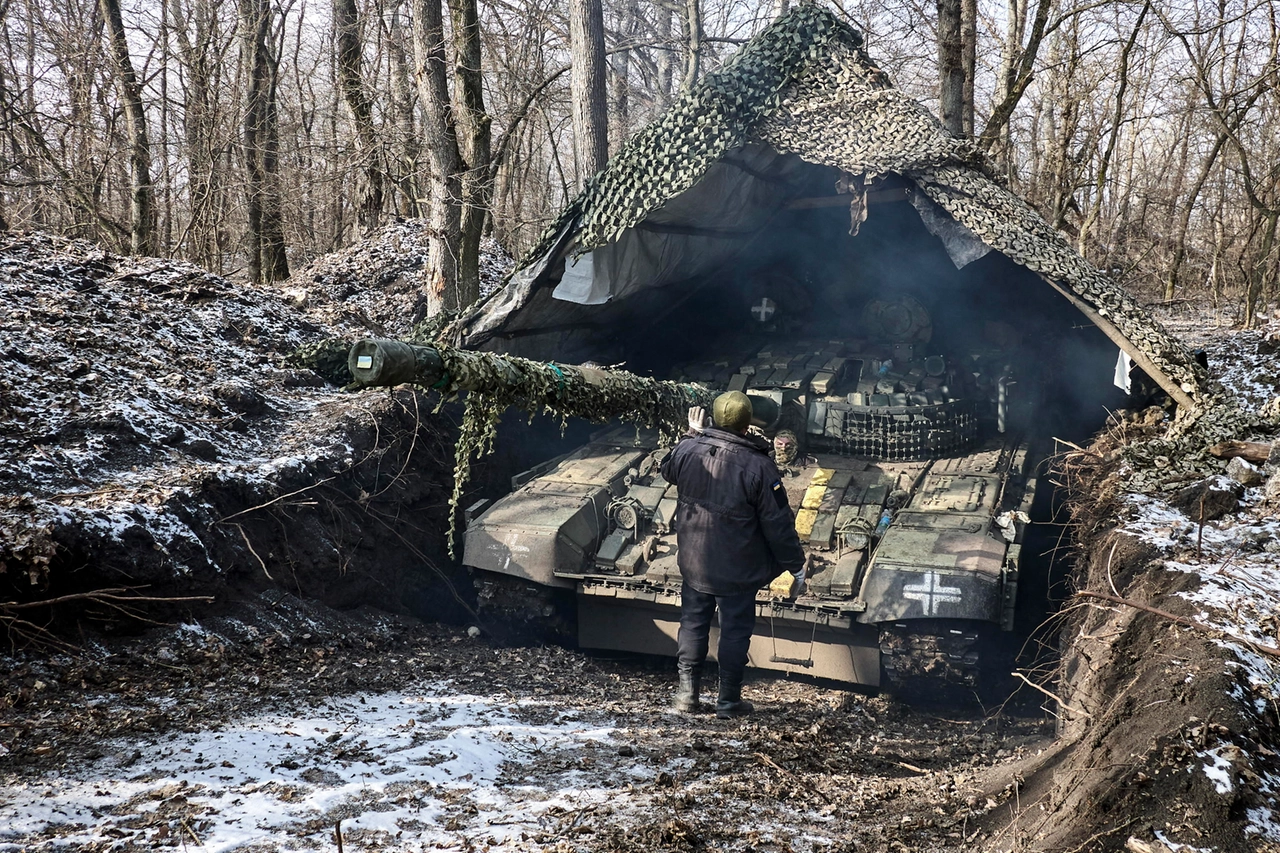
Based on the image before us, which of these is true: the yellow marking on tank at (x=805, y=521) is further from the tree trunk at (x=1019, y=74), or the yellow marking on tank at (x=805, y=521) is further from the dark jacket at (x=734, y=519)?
the tree trunk at (x=1019, y=74)

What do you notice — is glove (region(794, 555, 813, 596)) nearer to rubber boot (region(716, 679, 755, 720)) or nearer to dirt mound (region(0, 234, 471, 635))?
rubber boot (region(716, 679, 755, 720))

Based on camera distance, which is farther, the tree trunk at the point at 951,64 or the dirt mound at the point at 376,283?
the tree trunk at the point at 951,64

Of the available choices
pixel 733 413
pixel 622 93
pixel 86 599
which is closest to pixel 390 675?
pixel 86 599

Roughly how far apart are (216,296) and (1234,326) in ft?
47.3

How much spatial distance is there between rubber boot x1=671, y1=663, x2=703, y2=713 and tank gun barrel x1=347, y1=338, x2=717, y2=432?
1.75m

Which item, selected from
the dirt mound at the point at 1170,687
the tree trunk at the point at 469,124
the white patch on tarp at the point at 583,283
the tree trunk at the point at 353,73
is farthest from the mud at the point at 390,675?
the tree trunk at the point at 353,73

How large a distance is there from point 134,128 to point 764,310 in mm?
8934

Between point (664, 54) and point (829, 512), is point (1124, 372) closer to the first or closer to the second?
point (829, 512)

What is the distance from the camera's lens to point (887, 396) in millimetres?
8594

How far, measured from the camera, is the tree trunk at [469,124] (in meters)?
10.2

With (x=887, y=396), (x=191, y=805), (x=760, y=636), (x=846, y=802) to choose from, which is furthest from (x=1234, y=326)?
(x=191, y=805)

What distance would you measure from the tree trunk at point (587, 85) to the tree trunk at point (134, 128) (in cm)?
574

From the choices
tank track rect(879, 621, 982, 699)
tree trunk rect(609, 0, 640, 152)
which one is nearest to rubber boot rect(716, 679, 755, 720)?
tank track rect(879, 621, 982, 699)

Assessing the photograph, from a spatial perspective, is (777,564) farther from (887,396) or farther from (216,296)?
(216,296)
